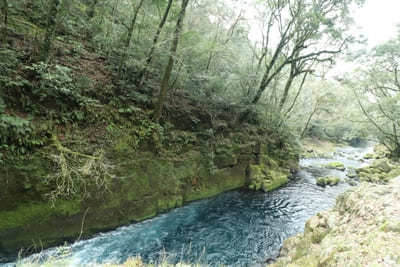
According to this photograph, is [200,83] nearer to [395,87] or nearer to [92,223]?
[92,223]

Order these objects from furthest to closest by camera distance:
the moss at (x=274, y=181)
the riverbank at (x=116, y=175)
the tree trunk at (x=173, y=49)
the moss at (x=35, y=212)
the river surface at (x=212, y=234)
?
the moss at (x=274, y=181) < the tree trunk at (x=173, y=49) < the river surface at (x=212, y=234) < the riverbank at (x=116, y=175) < the moss at (x=35, y=212)

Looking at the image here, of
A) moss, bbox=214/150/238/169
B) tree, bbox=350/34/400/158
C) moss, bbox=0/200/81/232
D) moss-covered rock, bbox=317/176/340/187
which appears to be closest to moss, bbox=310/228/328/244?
moss, bbox=214/150/238/169

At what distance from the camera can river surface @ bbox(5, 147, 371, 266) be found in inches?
211

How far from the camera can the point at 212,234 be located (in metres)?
6.77

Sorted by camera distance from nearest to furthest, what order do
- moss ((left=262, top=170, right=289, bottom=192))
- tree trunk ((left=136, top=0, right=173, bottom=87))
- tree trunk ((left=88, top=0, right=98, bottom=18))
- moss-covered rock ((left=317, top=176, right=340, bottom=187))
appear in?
tree trunk ((left=136, top=0, right=173, bottom=87)), tree trunk ((left=88, top=0, right=98, bottom=18)), moss ((left=262, top=170, right=289, bottom=192)), moss-covered rock ((left=317, top=176, right=340, bottom=187))

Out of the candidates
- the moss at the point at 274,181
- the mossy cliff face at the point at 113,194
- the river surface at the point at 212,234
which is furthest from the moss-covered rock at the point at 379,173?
the mossy cliff face at the point at 113,194

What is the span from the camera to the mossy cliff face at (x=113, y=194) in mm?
4758

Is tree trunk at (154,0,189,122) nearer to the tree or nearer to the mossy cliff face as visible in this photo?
the mossy cliff face

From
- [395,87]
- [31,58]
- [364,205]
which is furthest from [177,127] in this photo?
[395,87]

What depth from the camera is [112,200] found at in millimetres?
6324

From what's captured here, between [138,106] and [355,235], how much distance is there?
826cm

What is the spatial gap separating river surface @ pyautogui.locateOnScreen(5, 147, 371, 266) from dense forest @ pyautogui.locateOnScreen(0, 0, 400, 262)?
599 mm

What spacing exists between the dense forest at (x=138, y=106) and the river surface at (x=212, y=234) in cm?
60

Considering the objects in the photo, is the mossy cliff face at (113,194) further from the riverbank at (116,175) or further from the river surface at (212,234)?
the river surface at (212,234)
